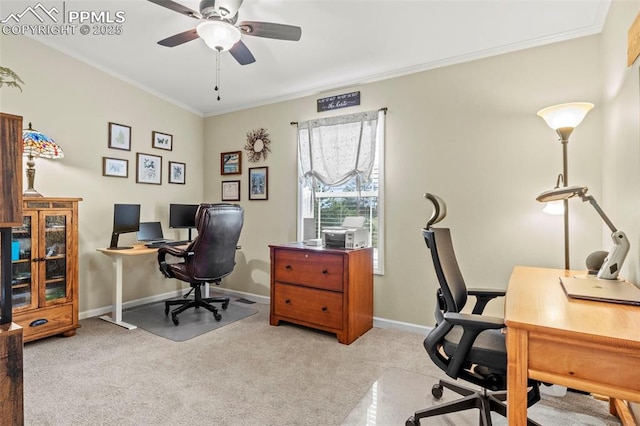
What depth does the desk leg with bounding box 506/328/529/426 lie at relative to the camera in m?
1.11

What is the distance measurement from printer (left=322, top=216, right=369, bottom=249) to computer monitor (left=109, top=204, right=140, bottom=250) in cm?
214

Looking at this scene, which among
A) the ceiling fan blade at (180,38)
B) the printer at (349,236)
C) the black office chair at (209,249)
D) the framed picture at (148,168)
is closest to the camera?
the ceiling fan blade at (180,38)

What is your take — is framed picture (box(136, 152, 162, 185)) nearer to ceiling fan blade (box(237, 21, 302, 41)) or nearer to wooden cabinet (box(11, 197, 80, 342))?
wooden cabinet (box(11, 197, 80, 342))

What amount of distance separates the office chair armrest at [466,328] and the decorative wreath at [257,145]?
318 centimetres

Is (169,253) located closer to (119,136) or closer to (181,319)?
(181,319)

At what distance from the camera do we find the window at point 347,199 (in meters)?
3.29

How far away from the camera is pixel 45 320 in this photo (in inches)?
111

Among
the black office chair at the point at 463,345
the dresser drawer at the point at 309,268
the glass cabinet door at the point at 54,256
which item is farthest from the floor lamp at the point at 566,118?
the glass cabinet door at the point at 54,256

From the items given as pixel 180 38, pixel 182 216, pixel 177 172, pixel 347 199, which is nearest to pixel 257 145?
pixel 177 172

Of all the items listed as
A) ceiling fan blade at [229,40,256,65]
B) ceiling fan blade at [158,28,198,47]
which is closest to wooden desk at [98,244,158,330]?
ceiling fan blade at [158,28,198,47]

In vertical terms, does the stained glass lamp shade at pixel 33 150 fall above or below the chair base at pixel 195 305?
above

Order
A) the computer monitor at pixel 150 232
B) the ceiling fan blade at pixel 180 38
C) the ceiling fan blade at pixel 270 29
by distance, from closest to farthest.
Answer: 1. the ceiling fan blade at pixel 270 29
2. the ceiling fan blade at pixel 180 38
3. the computer monitor at pixel 150 232

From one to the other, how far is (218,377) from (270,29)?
2.40 metres

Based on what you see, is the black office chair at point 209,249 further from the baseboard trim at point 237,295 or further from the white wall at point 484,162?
the white wall at point 484,162
